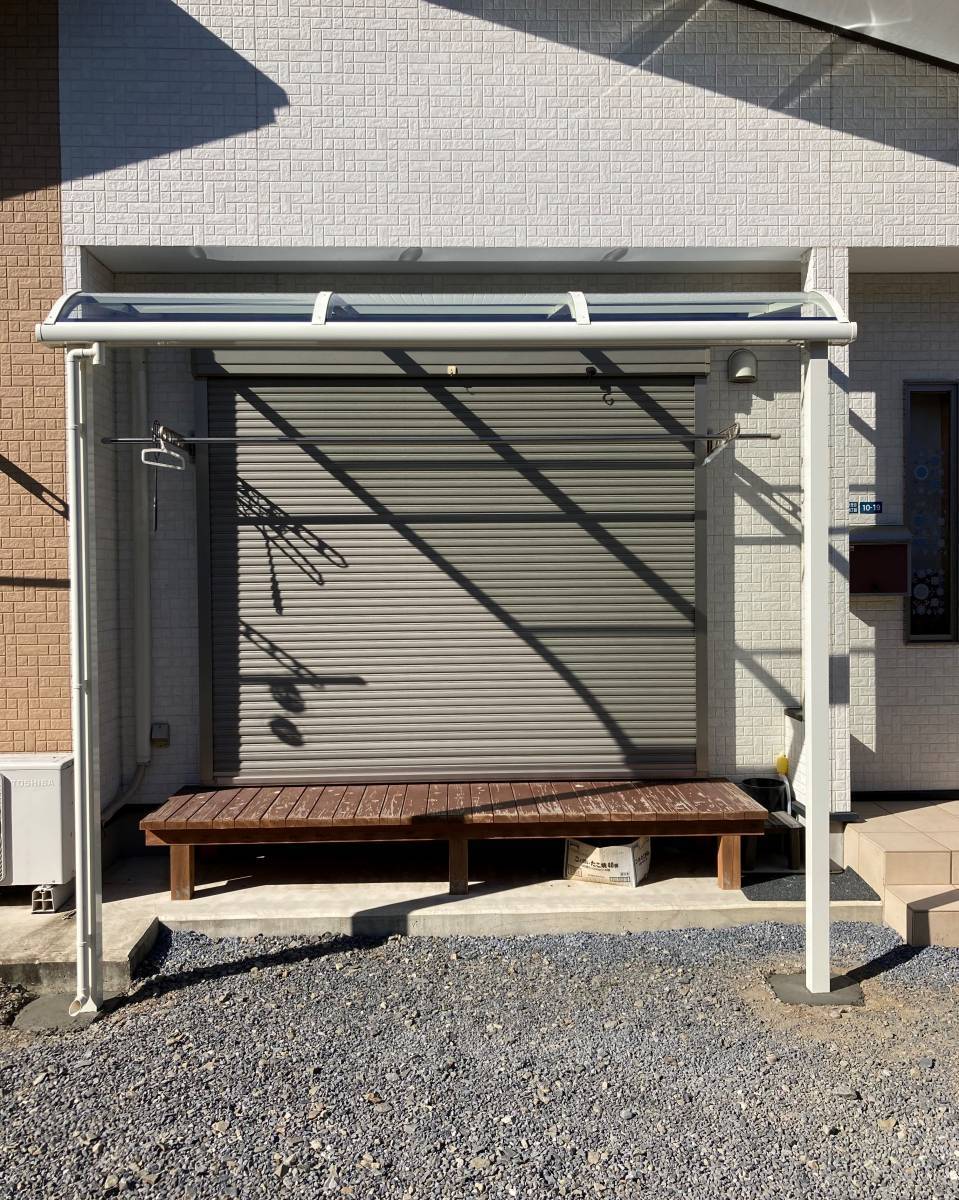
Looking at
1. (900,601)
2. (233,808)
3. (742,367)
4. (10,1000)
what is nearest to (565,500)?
(742,367)

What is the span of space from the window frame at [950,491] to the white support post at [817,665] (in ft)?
8.71

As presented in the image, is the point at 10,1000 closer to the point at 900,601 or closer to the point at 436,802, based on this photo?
the point at 436,802

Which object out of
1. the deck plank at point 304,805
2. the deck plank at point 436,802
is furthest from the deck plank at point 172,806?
the deck plank at point 436,802

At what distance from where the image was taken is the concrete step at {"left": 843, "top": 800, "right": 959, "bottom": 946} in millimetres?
4332

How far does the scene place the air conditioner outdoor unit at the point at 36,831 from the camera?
181 inches

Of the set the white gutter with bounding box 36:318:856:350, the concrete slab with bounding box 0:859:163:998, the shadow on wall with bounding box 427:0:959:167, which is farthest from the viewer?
the shadow on wall with bounding box 427:0:959:167

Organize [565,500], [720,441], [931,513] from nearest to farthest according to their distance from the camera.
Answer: [720,441] < [565,500] < [931,513]

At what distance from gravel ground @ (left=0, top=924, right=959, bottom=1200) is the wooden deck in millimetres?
588

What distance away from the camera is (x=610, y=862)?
491 centimetres

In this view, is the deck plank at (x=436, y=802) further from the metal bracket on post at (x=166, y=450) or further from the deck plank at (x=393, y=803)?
the metal bracket on post at (x=166, y=450)

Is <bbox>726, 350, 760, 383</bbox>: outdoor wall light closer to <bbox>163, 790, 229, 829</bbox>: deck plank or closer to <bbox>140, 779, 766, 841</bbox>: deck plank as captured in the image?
<bbox>140, 779, 766, 841</bbox>: deck plank

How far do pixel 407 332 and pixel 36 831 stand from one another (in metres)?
3.43

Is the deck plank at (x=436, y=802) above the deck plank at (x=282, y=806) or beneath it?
above

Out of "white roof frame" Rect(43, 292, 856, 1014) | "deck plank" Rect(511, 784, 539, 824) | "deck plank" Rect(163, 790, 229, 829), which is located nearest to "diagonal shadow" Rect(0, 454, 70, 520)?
"white roof frame" Rect(43, 292, 856, 1014)
